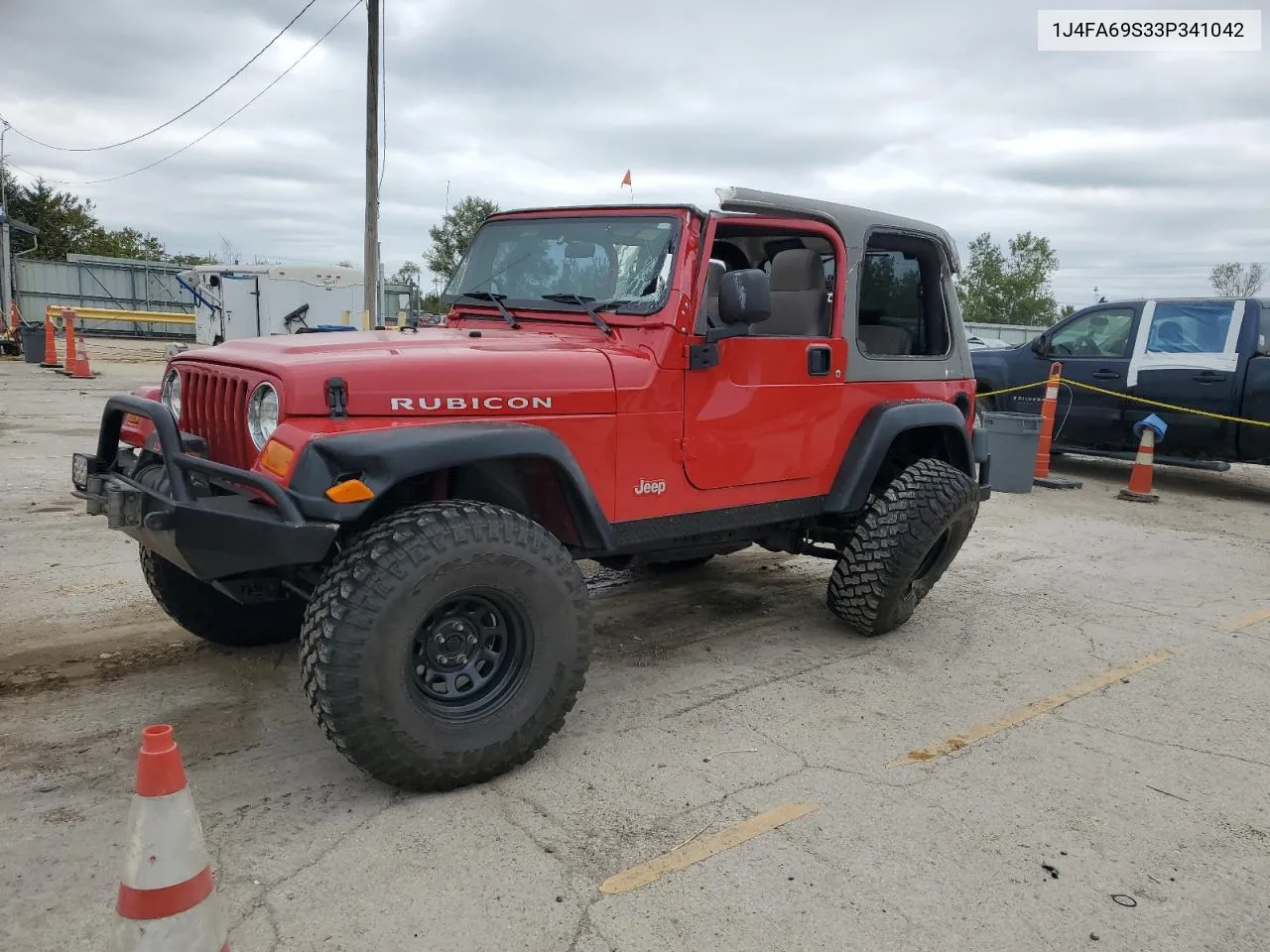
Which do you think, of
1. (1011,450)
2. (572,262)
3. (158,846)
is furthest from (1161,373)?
(158,846)

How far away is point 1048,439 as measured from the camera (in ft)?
33.0

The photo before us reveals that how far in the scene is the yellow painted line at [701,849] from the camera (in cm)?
260

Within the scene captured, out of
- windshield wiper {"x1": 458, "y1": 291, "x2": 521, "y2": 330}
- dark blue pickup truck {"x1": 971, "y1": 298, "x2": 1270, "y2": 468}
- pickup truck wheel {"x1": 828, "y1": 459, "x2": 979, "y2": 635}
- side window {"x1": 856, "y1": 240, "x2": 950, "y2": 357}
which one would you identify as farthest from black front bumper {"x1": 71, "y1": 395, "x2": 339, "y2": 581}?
dark blue pickup truck {"x1": 971, "y1": 298, "x2": 1270, "y2": 468}

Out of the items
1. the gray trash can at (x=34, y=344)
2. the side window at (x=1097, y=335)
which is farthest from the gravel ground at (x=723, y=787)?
the gray trash can at (x=34, y=344)

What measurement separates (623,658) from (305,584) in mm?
1560

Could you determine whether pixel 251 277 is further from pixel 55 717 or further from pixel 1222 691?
pixel 1222 691

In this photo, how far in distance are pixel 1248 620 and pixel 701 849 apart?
13.8ft

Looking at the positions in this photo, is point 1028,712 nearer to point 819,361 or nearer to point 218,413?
point 819,361

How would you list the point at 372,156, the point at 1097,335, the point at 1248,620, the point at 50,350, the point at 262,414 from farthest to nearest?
the point at 50,350 → the point at 372,156 → the point at 1097,335 → the point at 1248,620 → the point at 262,414

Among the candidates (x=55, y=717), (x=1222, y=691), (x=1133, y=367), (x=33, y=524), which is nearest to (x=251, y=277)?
(x=33, y=524)

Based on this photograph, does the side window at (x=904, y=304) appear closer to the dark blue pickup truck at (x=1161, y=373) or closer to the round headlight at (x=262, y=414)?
the round headlight at (x=262, y=414)

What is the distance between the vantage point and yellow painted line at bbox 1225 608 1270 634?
5.18 meters

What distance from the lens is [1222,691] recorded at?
13.8 feet

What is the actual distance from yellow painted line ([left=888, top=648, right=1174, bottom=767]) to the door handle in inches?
64.7
